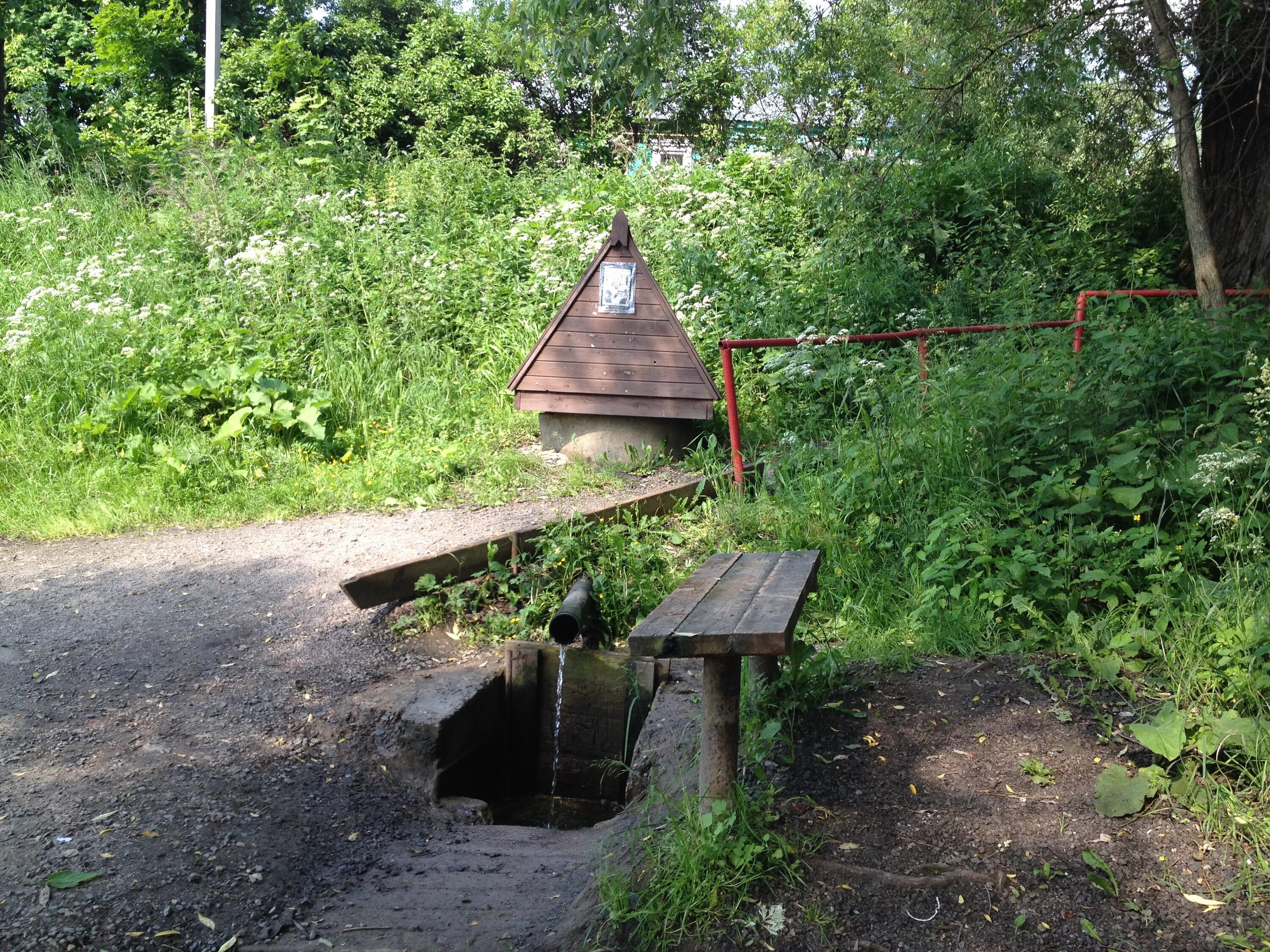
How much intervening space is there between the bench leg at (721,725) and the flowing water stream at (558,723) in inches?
85.8

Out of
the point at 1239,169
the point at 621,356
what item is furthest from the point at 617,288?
the point at 1239,169

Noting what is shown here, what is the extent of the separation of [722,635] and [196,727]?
107 inches

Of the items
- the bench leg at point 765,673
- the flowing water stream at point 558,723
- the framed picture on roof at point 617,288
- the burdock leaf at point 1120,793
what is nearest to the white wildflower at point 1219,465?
the burdock leaf at point 1120,793

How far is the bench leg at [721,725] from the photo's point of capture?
283 centimetres

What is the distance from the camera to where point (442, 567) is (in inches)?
212

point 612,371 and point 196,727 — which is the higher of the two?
point 612,371

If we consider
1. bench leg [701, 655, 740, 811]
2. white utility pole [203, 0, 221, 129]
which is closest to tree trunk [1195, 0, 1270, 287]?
bench leg [701, 655, 740, 811]

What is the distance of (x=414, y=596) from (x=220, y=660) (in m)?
1.03

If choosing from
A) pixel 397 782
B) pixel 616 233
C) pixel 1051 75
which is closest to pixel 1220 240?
pixel 1051 75

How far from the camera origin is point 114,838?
10.6 feet

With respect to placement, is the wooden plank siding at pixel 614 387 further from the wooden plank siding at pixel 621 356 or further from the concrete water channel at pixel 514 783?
the concrete water channel at pixel 514 783

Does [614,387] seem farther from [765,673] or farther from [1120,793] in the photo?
[1120,793]

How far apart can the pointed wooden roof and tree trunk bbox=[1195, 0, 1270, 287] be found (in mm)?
3913

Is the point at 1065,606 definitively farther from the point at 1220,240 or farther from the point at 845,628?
the point at 1220,240
